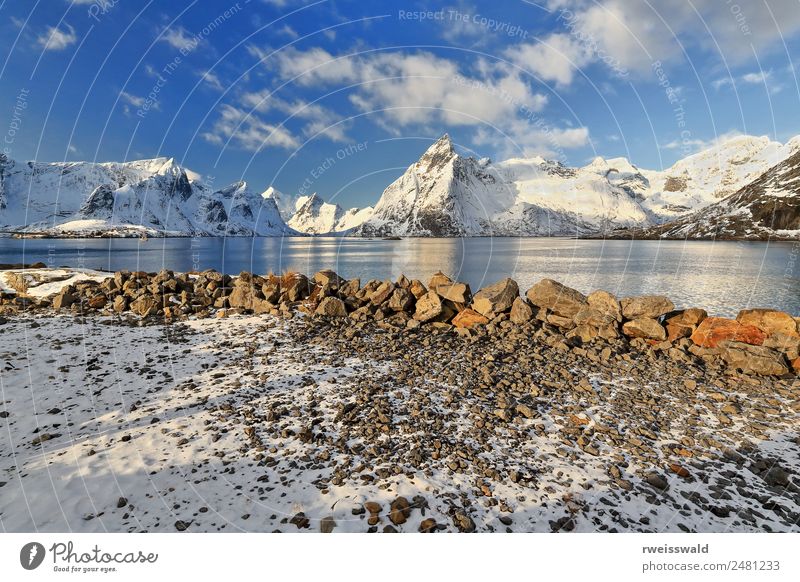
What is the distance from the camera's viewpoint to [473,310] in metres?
17.4

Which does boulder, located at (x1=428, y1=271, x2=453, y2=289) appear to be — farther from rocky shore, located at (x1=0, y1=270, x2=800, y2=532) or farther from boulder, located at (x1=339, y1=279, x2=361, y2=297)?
boulder, located at (x1=339, y1=279, x2=361, y2=297)

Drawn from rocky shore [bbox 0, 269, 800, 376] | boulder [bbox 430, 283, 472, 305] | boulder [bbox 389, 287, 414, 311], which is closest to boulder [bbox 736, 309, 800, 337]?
rocky shore [bbox 0, 269, 800, 376]

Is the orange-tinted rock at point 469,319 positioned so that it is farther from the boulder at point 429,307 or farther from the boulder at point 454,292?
the boulder at point 454,292

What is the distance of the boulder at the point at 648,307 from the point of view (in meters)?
15.1

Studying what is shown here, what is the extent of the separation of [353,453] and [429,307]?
10077mm

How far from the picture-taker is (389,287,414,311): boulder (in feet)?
58.7

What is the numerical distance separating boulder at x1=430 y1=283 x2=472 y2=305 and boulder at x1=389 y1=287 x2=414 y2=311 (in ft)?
4.76

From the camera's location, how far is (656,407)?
32.9ft

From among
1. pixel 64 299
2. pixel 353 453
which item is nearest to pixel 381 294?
pixel 353 453

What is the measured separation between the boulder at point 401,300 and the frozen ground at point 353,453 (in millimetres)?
5671

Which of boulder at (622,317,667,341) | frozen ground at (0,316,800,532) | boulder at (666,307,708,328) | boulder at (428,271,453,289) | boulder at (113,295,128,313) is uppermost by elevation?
boulder at (428,271,453,289)

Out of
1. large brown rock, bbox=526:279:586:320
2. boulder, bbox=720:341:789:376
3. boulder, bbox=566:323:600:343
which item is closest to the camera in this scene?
boulder, bbox=720:341:789:376

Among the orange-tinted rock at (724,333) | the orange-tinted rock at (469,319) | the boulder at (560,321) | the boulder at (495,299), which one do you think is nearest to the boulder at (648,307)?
the orange-tinted rock at (724,333)
